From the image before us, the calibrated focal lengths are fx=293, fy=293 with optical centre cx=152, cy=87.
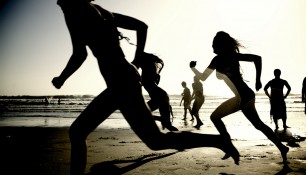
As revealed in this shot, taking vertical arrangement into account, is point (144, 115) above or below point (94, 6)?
below

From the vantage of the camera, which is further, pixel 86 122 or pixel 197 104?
pixel 197 104

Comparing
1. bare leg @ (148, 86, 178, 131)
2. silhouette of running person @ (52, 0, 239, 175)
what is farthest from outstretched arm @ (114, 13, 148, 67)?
bare leg @ (148, 86, 178, 131)

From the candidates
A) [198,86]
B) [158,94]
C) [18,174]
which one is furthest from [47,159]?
[198,86]

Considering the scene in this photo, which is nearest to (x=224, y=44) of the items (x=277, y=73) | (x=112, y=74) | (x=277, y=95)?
(x=112, y=74)

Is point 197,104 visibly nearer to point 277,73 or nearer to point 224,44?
point 277,73

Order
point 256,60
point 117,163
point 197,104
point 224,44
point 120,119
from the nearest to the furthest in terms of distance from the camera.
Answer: point 256,60
point 224,44
point 117,163
point 197,104
point 120,119

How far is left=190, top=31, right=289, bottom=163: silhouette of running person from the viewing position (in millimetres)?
4539

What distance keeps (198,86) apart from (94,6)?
10990mm

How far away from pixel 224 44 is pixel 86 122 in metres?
2.82

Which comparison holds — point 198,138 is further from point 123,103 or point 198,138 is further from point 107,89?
point 107,89

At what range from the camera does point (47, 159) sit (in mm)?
5535

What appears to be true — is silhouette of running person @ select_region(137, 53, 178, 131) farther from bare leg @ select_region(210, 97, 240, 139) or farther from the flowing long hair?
Result: the flowing long hair

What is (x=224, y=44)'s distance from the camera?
188 inches

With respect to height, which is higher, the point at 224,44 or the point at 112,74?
the point at 224,44
